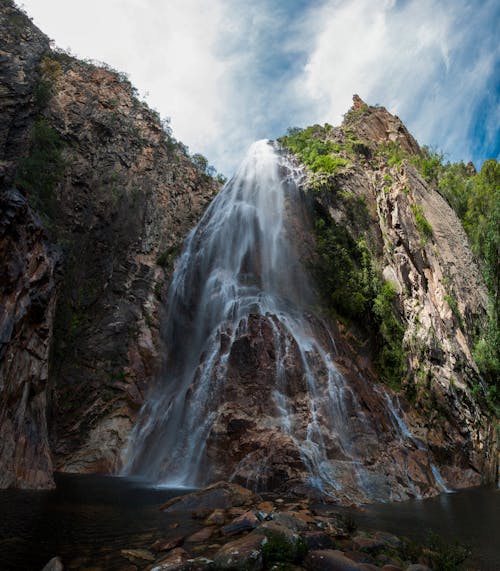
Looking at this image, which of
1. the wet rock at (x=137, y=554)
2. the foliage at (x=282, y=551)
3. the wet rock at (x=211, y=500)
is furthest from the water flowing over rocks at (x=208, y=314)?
the wet rock at (x=137, y=554)

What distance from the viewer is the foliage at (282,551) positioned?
18.0 ft

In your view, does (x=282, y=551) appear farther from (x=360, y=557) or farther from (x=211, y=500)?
(x=211, y=500)

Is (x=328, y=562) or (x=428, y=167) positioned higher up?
(x=428, y=167)

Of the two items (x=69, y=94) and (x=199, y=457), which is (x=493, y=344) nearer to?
(x=199, y=457)

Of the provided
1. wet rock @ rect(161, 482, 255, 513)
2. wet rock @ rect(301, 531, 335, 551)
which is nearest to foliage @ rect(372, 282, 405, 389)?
wet rock @ rect(161, 482, 255, 513)

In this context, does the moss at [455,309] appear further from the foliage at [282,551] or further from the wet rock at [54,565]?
the wet rock at [54,565]

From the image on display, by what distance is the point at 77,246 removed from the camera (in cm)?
2314

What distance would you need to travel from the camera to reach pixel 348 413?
48.2ft

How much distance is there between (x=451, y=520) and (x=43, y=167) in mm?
23325

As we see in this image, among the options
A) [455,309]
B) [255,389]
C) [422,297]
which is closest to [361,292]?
[422,297]

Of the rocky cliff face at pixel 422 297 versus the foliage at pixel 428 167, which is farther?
the foliage at pixel 428 167

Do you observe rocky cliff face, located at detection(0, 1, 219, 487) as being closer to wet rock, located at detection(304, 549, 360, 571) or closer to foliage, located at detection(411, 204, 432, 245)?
wet rock, located at detection(304, 549, 360, 571)

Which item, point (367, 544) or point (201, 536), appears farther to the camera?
point (201, 536)

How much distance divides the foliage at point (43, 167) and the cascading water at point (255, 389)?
322 inches
